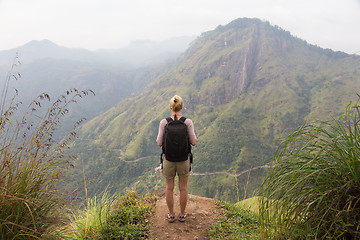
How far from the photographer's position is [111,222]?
329cm

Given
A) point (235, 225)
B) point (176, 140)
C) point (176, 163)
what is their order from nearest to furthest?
point (176, 140) → point (176, 163) → point (235, 225)

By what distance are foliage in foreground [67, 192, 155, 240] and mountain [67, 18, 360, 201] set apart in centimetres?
6782

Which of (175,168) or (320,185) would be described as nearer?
(320,185)

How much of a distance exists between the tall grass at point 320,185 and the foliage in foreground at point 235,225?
1.20m

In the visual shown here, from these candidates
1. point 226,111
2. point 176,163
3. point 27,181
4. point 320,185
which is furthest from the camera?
point 226,111

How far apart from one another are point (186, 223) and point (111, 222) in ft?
4.68

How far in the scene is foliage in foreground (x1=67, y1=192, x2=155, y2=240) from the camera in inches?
118

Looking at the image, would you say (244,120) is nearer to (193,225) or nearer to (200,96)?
(200,96)

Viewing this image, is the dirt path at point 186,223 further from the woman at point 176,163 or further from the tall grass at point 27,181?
the tall grass at point 27,181

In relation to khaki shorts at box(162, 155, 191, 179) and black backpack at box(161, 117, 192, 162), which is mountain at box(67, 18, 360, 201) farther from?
black backpack at box(161, 117, 192, 162)

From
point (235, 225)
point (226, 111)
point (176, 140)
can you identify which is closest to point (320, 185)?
point (176, 140)

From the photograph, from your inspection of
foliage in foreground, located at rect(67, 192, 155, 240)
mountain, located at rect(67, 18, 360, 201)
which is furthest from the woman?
mountain, located at rect(67, 18, 360, 201)

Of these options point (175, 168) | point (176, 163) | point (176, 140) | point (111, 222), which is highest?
point (176, 140)

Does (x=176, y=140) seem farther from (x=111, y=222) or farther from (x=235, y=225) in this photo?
(x=235, y=225)
